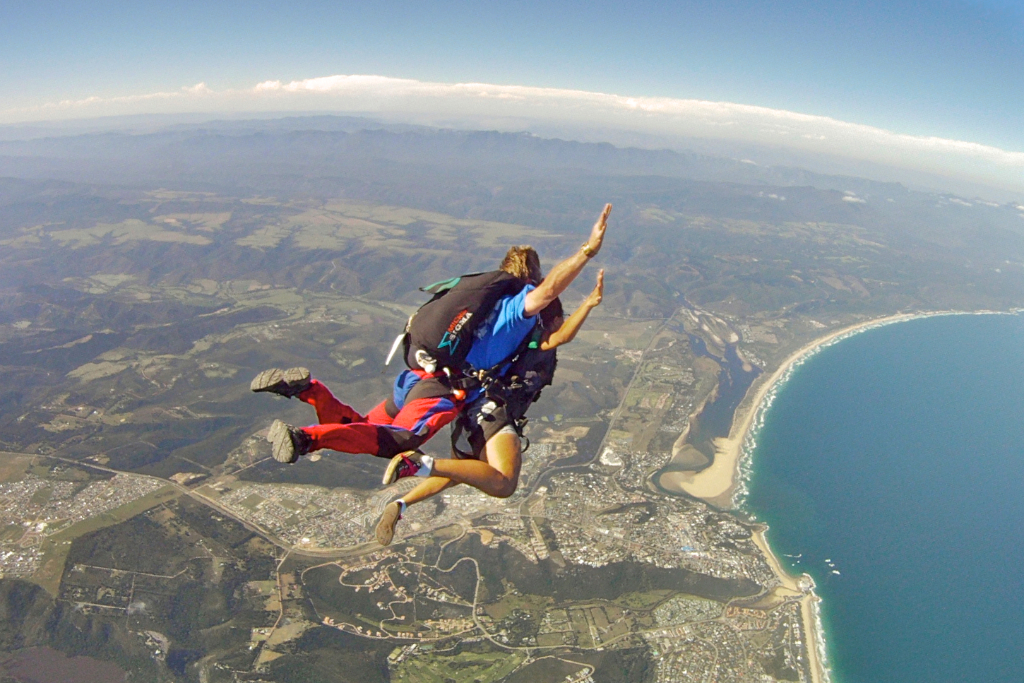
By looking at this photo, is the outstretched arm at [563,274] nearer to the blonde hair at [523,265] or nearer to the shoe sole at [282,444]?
the blonde hair at [523,265]

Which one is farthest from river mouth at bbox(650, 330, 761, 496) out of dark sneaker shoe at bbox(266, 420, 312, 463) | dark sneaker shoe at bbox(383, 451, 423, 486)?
dark sneaker shoe at bbox(266, 420, 312, 463)

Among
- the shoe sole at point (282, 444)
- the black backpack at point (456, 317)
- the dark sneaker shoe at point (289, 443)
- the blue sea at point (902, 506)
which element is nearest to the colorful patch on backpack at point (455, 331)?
the black backpack at point (456, 317)

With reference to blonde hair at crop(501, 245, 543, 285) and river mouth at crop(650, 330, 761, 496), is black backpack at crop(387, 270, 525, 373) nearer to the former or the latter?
blonde hair at crop(501, 245, 543, 285)

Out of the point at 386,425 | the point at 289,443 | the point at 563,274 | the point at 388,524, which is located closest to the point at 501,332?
the point at 563,274

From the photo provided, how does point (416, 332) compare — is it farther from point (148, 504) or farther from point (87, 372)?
point (87, 372)

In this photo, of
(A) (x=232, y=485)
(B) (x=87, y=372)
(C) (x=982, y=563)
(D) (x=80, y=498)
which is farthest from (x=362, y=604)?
(B) (x=87, y=372)
